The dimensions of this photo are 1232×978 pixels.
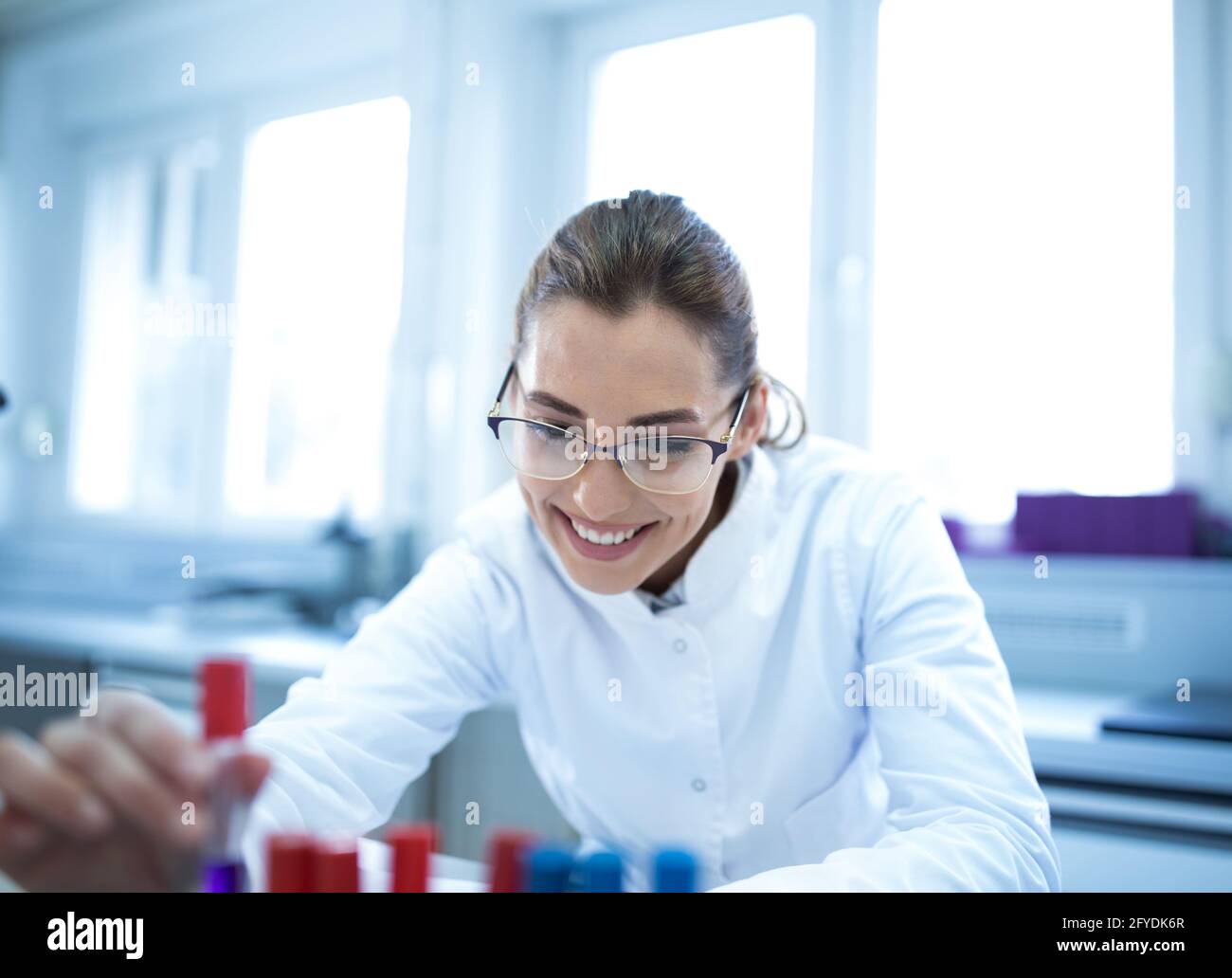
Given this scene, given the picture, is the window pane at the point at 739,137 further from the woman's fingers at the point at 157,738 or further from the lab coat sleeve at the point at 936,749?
the woman's fingers at the point at 157,738

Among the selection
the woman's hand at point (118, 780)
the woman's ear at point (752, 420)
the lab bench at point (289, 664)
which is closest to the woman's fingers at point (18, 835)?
the woman's hand at point (118, 780)

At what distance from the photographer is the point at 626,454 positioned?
0.80 meters

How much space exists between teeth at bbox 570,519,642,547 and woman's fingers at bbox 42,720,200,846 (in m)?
0.57

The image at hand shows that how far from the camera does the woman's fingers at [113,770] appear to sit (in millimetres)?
347

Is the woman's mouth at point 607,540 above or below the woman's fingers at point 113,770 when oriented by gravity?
above

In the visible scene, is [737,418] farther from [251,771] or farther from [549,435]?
[251,771]

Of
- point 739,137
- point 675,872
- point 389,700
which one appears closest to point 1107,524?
point 739,137

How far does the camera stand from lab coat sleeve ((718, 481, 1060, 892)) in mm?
542

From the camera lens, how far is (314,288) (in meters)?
2.49

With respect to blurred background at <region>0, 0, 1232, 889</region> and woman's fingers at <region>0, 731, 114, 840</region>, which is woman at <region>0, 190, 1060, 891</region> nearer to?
woman's fingers at <region>0, 731, 114, 840</region>

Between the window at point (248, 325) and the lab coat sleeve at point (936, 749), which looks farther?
the window at point (248, 325)

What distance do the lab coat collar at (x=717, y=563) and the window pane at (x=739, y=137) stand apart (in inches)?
30.1

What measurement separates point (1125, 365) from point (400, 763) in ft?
5.70
